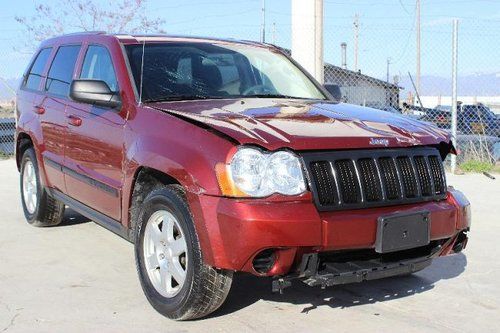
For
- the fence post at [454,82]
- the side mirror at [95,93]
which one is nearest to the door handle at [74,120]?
the side mirror at [95,93]

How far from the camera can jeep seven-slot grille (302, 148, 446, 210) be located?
3.62m

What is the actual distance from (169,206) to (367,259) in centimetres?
125

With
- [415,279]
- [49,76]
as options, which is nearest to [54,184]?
[49,76]

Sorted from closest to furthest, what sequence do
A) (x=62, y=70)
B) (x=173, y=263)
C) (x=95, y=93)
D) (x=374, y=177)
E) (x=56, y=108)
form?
1. (x=374, y=177)
2. (x=173, y=263)
3. (x=95, y=93)
4. (x=56, y=108)
5. (x=62, y=70)

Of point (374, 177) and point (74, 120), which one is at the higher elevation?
point (74, 120)

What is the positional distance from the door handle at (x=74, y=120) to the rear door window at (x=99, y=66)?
37 cm

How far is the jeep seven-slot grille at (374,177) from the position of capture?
362cm

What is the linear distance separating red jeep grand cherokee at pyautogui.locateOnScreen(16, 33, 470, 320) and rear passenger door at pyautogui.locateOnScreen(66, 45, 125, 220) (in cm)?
2

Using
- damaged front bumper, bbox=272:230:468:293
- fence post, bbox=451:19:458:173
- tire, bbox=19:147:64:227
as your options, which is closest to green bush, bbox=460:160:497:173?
fence post, bbox=451:19:458:173

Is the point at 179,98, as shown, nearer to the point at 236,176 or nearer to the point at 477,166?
the point at 236,176

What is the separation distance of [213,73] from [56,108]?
1.61m

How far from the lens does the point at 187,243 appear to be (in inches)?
146

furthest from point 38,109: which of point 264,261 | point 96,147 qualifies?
point 264,261

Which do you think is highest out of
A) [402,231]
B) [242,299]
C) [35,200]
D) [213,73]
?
[213,73]
